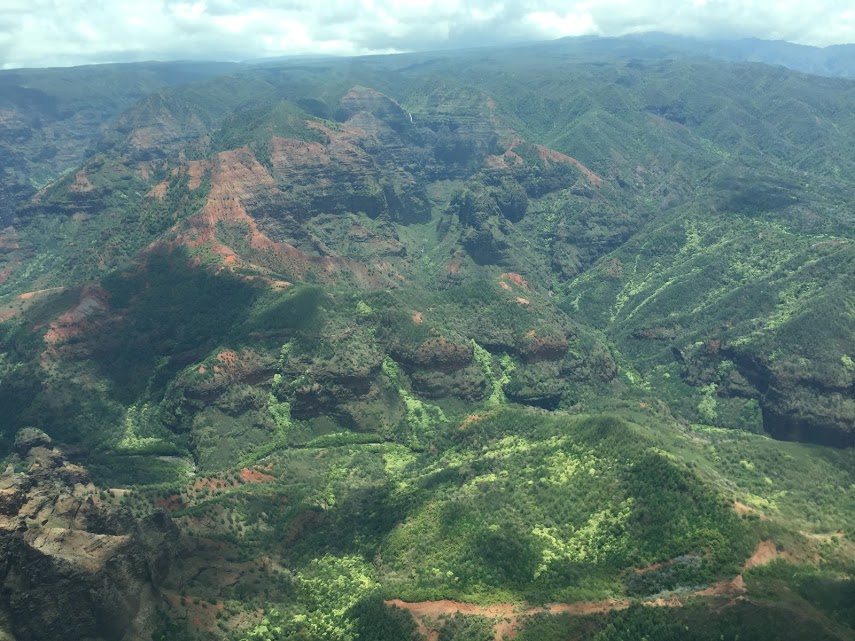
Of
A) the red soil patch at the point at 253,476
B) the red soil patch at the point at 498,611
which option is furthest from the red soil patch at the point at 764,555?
the red soil patch at the point at 253,476

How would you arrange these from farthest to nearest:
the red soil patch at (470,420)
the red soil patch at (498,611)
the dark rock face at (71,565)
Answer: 1. the red soil patch at (470,420)
2. the red soil patch at (498,611)
3. the dark rock face at (71,565)

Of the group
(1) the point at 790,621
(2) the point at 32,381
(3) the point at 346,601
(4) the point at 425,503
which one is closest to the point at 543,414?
(4) the point at 425,503

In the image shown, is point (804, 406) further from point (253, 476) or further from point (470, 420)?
point (253, 476)

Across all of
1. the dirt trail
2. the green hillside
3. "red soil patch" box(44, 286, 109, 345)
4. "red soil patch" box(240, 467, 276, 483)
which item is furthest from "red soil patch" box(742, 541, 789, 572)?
"red soil patch" box(44, 286, 109, 345)

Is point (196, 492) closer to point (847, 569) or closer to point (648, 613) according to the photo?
point (648, 613)

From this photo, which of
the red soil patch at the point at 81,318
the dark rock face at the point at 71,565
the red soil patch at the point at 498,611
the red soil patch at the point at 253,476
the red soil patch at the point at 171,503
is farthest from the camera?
the red soil patch at the point at 81,318

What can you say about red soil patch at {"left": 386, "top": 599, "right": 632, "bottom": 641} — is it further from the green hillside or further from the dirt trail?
the green hillside

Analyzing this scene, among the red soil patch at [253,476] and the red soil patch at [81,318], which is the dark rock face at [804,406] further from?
the red soil patch at [81,318]
